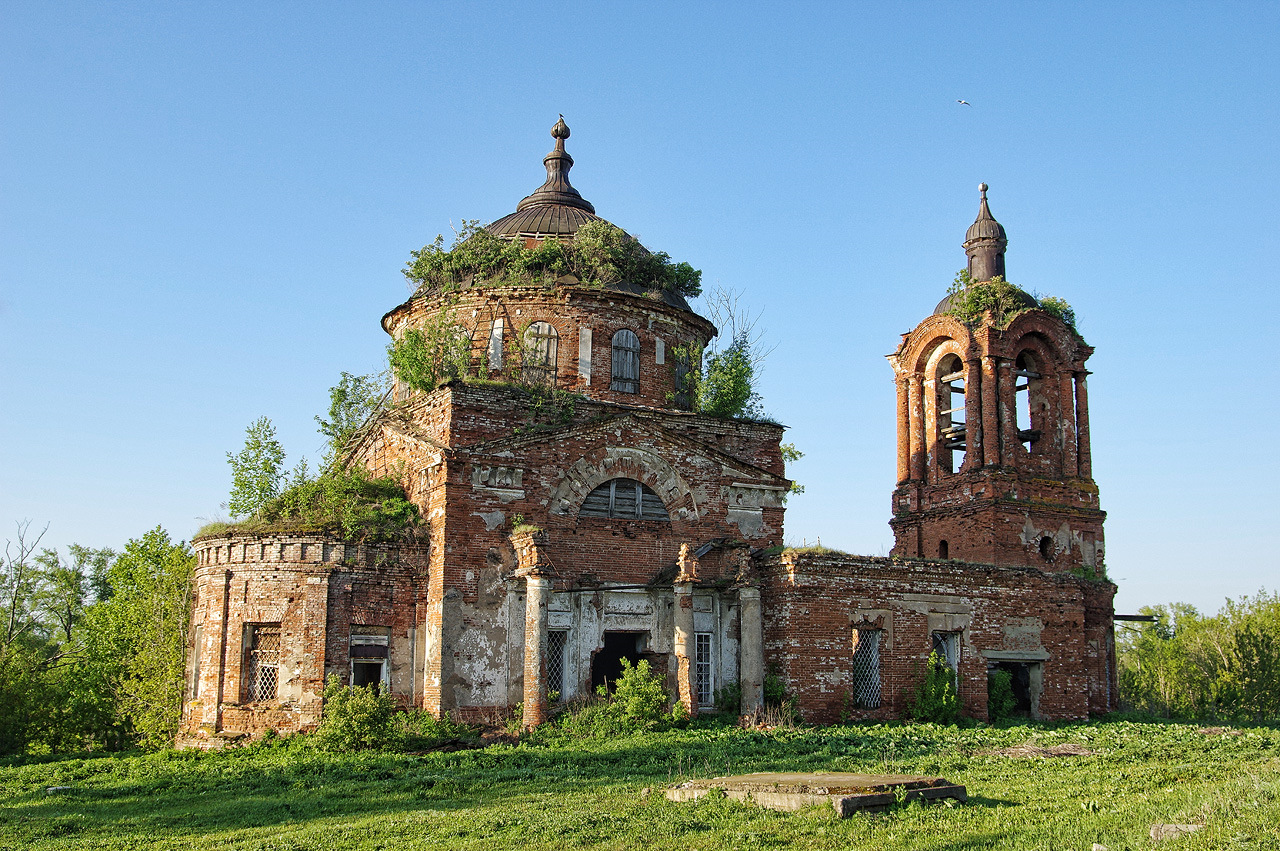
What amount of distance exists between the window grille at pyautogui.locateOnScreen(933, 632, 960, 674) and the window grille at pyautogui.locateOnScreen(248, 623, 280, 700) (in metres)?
12.2

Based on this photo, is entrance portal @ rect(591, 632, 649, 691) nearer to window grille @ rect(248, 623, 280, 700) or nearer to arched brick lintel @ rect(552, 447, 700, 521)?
arched brick lintel @ rect(552, 447, 700, 521)

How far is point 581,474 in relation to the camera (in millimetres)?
21109

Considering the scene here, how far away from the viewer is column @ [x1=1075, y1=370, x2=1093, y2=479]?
89.1 ft

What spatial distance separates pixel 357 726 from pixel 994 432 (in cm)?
1585

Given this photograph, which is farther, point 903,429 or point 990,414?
point 903,429

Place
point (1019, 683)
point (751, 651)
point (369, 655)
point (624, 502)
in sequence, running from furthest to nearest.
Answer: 1. point (1019, 683)
2. point (624, 502)
3. point (751, 651)
4. point (369, 655)

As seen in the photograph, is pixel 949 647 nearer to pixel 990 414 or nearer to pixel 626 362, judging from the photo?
pixel 990 414

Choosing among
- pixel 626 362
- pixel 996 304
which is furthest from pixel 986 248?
pixel 626 362

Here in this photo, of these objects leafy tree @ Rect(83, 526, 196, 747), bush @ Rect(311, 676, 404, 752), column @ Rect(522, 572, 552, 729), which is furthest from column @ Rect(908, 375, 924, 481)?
leafy tree @ Rect(83, 526, 196, 747)

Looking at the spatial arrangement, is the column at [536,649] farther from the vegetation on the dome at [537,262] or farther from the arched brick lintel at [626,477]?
the vegetation on the dome at [537,262]

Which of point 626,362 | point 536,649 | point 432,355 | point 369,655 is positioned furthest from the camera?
point 626,362

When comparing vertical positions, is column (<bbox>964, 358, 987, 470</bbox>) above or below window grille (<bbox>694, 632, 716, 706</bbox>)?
above

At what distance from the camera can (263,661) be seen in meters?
19.5

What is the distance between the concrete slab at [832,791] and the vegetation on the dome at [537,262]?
13877 mm
